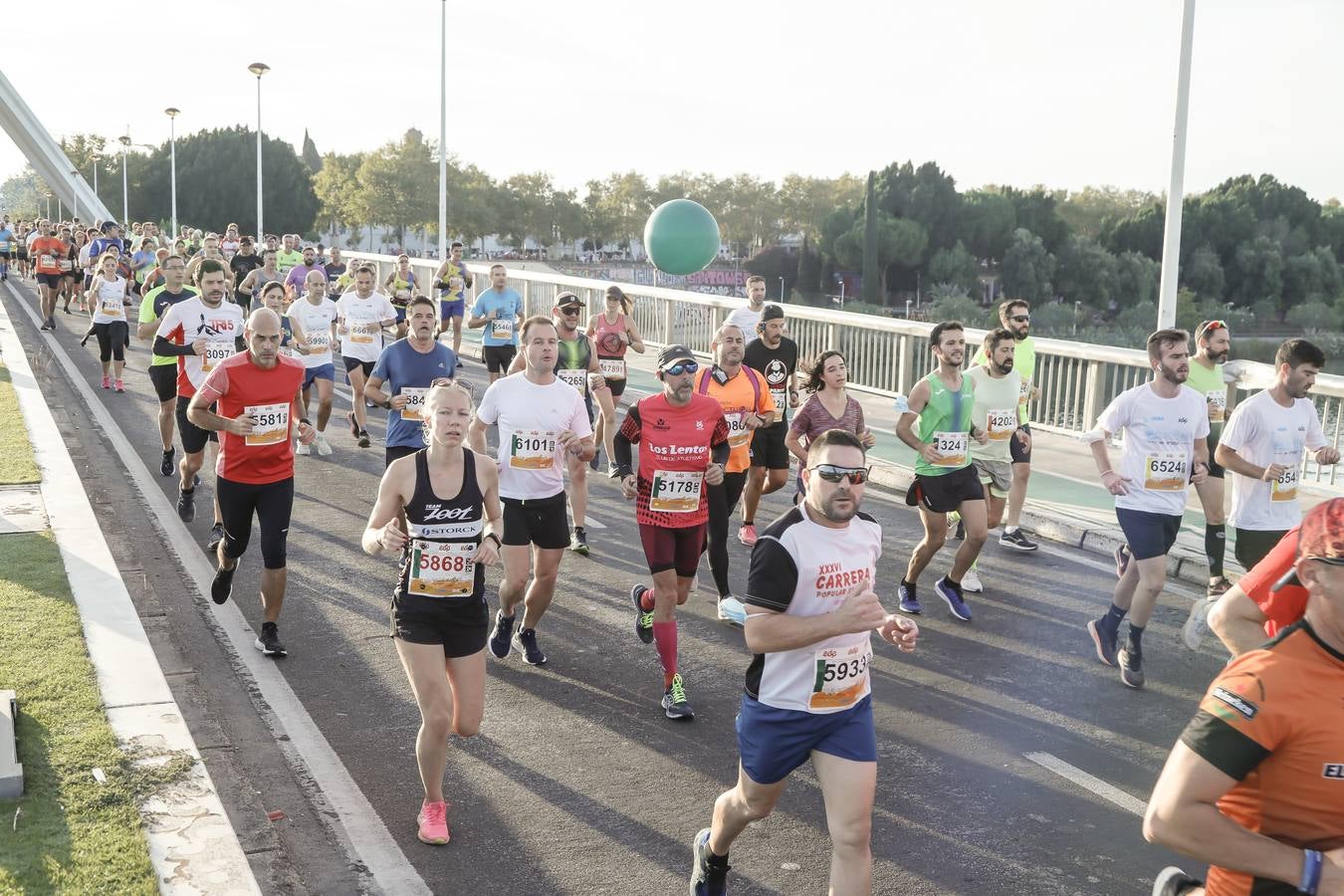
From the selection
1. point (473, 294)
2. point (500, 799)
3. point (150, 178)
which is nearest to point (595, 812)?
point (500, 799)

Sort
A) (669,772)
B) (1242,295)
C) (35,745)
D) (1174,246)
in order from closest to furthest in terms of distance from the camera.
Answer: (35,745) → (669,772) → (1174,246) → (1242,295)

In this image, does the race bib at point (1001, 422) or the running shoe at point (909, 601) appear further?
the race bib at point (1001, 422)

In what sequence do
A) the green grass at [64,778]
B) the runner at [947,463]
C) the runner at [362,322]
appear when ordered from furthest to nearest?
the runner at [362,322] → the runner at [947,463] → the green grass at [64,778]

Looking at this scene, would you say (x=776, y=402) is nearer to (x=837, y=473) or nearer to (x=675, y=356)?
(x=675, y=356)

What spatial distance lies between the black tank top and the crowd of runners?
11mm

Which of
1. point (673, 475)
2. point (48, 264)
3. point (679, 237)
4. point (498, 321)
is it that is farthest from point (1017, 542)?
point (48, 264)

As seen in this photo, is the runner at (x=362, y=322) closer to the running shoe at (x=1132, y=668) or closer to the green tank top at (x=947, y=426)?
the green tank top at (x=947, y=426)

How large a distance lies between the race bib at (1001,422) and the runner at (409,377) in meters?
4.06

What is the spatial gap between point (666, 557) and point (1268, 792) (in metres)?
4.72

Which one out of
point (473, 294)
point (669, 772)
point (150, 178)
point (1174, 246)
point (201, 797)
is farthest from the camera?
point (150, 178)

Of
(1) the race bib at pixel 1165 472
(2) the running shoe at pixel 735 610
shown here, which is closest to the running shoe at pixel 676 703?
(2) the running shoe at pixel 735 610

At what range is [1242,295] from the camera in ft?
324

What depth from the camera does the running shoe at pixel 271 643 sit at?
7.96 m

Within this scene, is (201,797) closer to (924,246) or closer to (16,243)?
(16,243)
